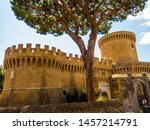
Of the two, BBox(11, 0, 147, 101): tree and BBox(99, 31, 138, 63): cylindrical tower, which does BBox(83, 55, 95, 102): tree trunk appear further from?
BBox(99, 31, 138, 63): cylindrical tower

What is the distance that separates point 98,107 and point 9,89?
515 inches

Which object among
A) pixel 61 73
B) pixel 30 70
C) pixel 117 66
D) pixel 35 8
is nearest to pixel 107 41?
pixel 117 66

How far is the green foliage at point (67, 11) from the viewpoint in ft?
41.8

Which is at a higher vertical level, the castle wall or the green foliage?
the green foliage

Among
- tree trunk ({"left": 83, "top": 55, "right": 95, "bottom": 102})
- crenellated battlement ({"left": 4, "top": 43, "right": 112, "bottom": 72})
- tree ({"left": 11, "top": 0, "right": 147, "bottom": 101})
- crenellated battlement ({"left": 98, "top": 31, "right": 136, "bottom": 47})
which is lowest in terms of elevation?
tree trunk ({"left": 83, "top": 55, "right": 95, "bottom": 102})

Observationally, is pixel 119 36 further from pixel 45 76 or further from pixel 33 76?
pixel 33 76

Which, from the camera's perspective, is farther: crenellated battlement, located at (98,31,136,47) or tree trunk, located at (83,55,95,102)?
crenellated battlement, located at (98,31,136,47)

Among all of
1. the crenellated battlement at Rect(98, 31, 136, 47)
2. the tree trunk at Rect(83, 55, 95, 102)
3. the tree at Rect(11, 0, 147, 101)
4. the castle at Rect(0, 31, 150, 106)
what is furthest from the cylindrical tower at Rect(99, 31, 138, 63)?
the tree trunk at Rect(83, 55, 95, 102)

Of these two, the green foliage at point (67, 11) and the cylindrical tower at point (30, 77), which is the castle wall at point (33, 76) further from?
the green foliage at point (67, 11)

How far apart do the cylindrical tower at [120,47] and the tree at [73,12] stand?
1665cm

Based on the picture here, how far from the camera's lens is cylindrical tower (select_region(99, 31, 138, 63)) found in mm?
30019

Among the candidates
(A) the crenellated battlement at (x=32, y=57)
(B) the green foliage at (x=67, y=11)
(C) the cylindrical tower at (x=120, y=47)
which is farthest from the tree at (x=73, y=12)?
(C) the cylindrical tower at (x=120, y=47)

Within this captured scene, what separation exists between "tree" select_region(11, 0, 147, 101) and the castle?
548 centimetres

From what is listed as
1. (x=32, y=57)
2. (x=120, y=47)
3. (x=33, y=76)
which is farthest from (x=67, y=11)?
(x=120, y=47)
